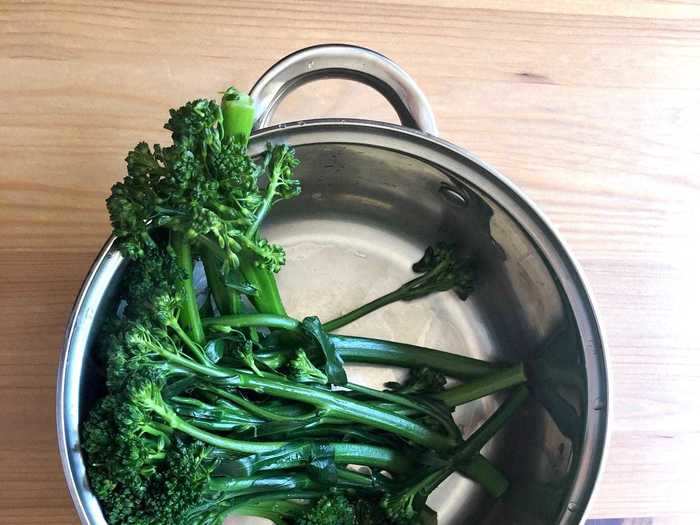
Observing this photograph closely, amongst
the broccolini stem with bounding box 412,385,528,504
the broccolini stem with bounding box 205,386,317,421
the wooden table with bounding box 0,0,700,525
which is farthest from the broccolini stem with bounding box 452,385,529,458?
the broccolini stem with bounding box 205,386,317,421

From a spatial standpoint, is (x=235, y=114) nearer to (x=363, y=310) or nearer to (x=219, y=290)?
(x=219, y=290)

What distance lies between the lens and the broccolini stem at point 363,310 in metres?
1.10

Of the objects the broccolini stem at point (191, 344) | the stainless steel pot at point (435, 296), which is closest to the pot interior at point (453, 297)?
the stainless steel pot at point (435, 296)

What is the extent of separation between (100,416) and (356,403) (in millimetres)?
361

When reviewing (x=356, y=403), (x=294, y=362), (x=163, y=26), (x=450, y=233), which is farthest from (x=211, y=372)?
(x=163, y=26)

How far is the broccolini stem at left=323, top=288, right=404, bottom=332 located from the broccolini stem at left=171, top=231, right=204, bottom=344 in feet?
0.96

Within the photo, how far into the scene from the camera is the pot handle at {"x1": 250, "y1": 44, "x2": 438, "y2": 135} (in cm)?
90

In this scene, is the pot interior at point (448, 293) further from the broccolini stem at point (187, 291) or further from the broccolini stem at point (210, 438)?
the broccolini stem at point (210, 438)

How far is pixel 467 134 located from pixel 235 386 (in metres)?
0.61

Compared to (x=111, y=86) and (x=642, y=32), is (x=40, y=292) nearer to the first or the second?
(x=111, y=86)

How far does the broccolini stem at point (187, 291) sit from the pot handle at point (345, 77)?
20cm

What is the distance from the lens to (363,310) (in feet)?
3.65

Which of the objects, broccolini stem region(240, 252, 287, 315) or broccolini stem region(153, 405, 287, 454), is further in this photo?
broccolini stem region(240, 252, 287, 315)

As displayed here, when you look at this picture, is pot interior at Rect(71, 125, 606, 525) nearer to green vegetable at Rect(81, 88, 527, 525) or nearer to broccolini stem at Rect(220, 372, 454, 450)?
green vegetable at Rect(81, 88, 527, 525)
